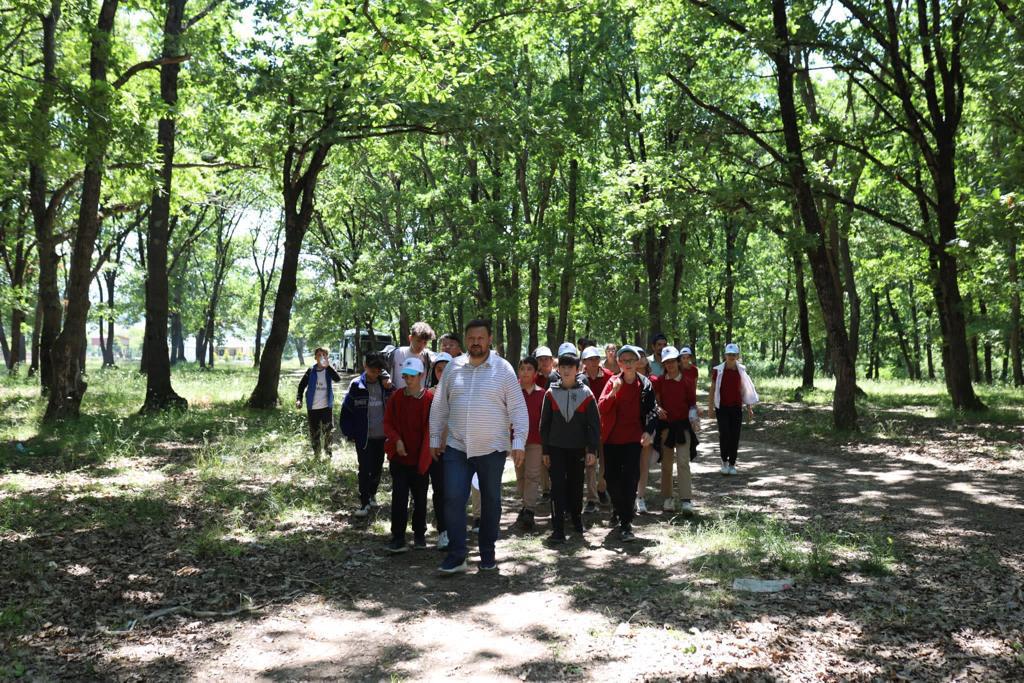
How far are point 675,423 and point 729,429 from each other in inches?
112

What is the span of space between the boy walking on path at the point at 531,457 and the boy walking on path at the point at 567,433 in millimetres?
360

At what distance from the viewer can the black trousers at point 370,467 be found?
833 cm

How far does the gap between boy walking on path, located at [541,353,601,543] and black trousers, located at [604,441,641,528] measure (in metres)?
0.34

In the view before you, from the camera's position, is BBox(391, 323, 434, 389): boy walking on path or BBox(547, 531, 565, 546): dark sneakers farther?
BBox(391, 323, 434, 389): boy walking on path

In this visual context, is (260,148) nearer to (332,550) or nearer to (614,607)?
(332,550)

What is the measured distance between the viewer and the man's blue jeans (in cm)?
617

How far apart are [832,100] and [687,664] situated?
25721mm

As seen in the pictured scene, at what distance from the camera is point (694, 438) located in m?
8.72

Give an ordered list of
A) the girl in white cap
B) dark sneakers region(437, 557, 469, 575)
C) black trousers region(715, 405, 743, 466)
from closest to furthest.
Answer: dark sneakers region(437, 557, 469, 575)
the girl in white cap
black trousers region(715, 405, 743, 466)

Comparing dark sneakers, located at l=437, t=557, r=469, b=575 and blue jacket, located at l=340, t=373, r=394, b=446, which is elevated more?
blue jacket, located at l=340, t=373, r=394, b=446

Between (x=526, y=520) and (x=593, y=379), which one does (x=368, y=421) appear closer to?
(x=526, y=520)

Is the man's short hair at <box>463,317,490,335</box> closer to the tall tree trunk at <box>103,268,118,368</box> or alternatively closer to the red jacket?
the red jacket

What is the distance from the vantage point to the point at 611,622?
5.00 m

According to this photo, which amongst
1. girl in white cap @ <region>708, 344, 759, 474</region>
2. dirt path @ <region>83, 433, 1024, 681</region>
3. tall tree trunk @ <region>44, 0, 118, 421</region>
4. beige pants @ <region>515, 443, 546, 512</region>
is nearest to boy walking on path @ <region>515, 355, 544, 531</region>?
beige pants @ <region>515, 443, 546, 512</region>
